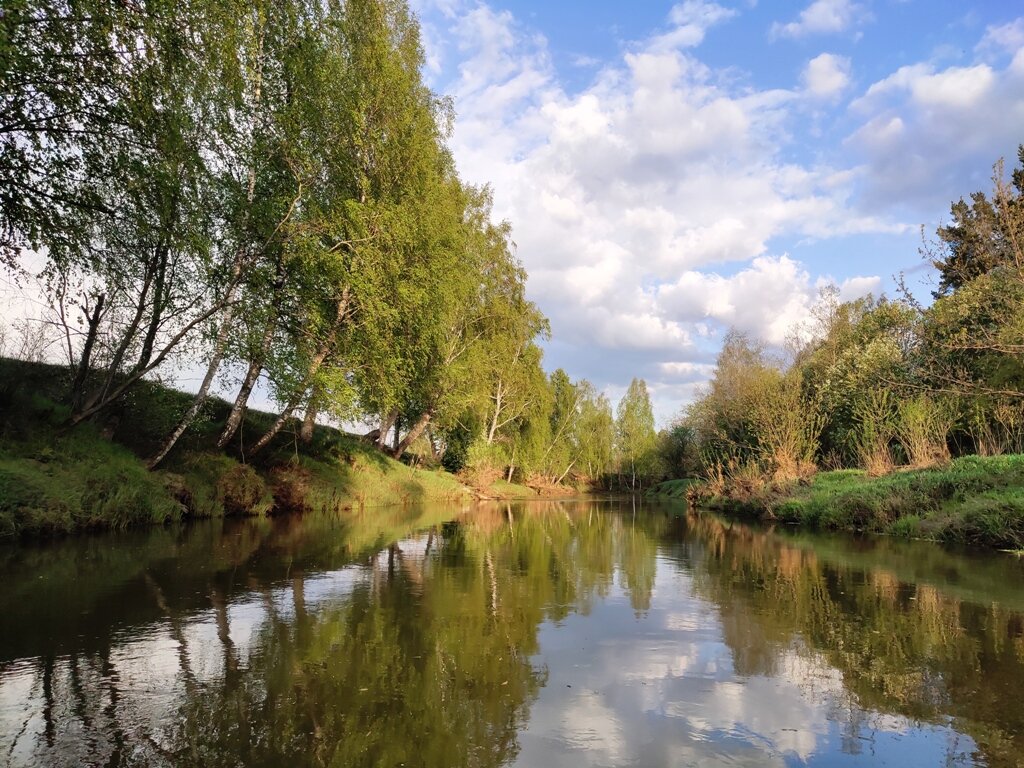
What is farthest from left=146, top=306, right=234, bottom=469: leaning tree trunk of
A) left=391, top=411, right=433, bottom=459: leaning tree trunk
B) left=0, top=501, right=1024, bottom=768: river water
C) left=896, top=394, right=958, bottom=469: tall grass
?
left=896, top=394, right=958, bottom=469: tall grass

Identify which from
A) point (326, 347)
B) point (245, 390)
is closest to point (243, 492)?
point (245, 390)

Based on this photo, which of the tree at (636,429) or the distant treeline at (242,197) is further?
the tree at (636,429)

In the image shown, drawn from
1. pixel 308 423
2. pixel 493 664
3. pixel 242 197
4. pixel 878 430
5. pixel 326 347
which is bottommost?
pixel 493 664

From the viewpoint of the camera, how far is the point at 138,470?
13367 millimetres

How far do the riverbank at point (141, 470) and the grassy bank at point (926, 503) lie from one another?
15610mm

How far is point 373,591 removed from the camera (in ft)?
22.9

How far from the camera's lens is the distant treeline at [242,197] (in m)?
8.08

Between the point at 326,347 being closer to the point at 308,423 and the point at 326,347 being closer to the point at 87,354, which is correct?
the point at 308,423

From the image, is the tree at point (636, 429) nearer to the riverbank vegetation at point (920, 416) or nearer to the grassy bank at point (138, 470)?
the riverbank vegetation at point (920, 416)

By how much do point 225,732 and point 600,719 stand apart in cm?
213

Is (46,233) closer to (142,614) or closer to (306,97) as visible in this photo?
(142,614)

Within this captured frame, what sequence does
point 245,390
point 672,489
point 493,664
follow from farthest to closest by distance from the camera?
1. point 672,489
2. point 245,390
3. point 493,664

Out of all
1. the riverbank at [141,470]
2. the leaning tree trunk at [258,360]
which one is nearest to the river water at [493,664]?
the riverbank at [141,470]

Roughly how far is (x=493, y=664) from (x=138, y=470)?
39.8ft
